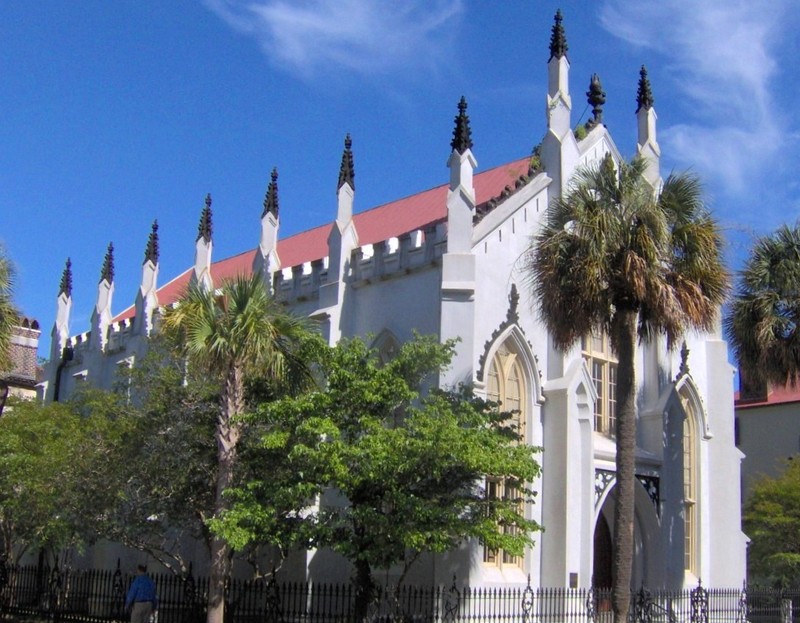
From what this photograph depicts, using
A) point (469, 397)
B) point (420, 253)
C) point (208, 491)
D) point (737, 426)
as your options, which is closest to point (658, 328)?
point (469, 397)

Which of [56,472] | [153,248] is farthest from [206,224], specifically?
[56,472]

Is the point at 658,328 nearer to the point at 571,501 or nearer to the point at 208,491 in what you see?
the point at 571,501

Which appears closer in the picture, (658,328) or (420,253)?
(658,328)

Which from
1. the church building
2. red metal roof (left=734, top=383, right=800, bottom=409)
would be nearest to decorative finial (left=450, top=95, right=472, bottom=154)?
the church building

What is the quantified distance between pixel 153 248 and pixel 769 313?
2024cm

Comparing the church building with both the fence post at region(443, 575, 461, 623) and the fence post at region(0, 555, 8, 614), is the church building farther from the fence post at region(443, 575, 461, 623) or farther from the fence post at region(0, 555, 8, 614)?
the fence post at region(0, 555, 8, 614)

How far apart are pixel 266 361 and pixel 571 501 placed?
765 centimetres

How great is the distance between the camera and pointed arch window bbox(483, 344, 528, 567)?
71.6ft

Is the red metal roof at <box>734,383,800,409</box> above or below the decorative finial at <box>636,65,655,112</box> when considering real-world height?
below

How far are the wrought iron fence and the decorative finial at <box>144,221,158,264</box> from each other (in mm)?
10810

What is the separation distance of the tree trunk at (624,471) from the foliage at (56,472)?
1061 centimetres

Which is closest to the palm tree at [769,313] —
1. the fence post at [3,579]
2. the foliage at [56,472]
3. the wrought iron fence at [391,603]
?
the wrought iron fence at [391,603]

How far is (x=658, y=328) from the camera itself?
62.5 feet

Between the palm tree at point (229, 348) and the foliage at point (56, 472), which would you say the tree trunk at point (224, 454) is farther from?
the foliage at point (56, 472)
